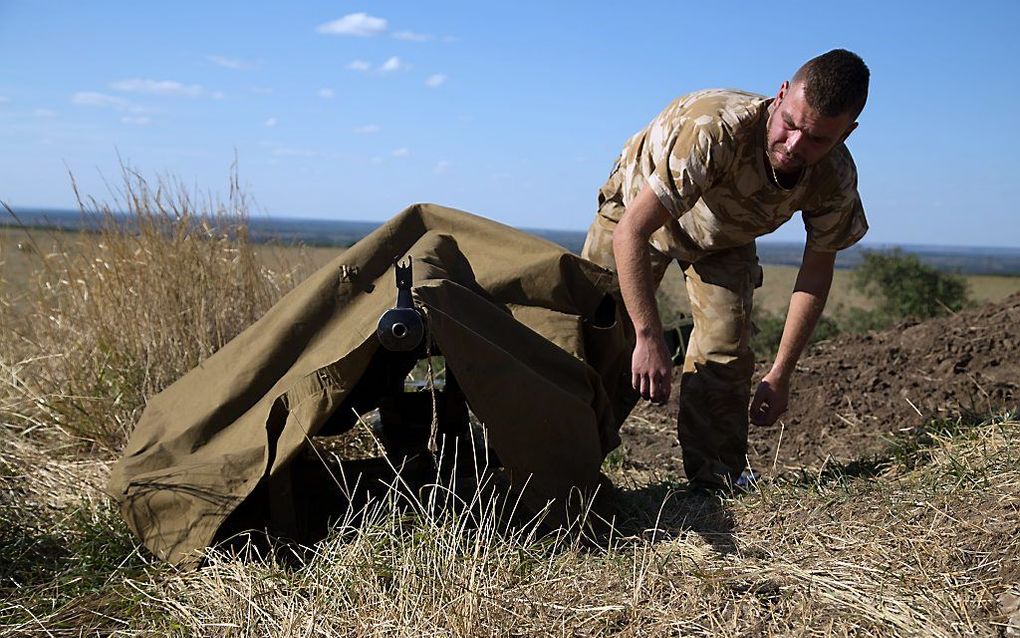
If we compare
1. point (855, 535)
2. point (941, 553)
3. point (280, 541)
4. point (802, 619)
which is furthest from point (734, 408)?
point (280, 541)

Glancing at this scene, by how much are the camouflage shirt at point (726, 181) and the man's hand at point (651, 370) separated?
467 mm

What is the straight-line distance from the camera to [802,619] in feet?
8.36

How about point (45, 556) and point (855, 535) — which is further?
point (45, 556)

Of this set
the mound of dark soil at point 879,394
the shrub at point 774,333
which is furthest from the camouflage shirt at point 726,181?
the shrub at point 774,333

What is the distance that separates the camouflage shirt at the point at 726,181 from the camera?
346cm

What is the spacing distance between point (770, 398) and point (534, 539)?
→ 4.25 feet

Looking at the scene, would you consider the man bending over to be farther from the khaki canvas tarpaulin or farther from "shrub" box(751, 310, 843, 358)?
"shrub" box(751, 310, 843, 358)

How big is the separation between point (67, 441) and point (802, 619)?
370 centimetres

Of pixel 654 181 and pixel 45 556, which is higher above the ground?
pixel 654 181

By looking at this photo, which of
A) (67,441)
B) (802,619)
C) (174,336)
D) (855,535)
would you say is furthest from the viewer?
(174,336)

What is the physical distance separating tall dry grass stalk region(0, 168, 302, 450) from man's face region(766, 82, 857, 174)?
10.4ft

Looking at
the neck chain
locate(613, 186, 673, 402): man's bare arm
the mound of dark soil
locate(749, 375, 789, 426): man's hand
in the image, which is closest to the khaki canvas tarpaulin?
locate(613, 186, 673, 402): man's bare arm

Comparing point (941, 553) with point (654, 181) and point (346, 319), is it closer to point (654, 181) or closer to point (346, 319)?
point (654, 181)

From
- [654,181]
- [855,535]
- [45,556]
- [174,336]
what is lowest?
[45,556]
